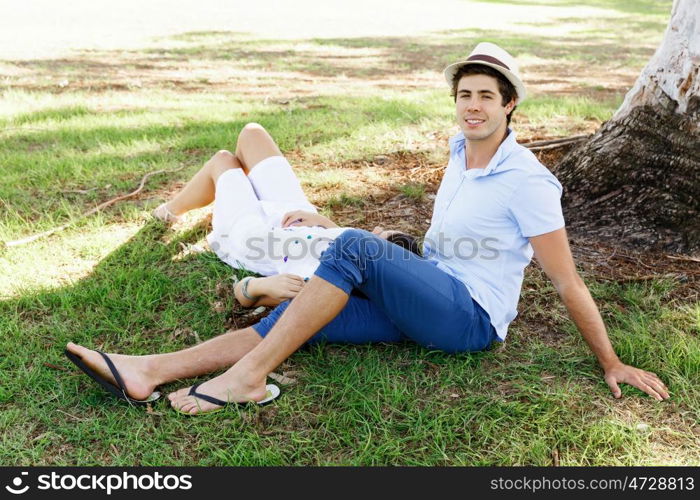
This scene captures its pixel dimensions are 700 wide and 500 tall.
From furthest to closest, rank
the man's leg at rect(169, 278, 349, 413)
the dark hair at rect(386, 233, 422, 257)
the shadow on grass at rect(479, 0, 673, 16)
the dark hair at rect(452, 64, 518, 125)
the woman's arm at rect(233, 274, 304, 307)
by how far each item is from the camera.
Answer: the shadow on grass at rect(479, 0, 673, 16) → the dark hair at rect(386, 233, 422, 257) → the woman's arm at rect(233, 274, 304, 307) → the dark hair at rect(452, 64, 518, 125) → the man's leg at rect(169, 278, 349, 413)

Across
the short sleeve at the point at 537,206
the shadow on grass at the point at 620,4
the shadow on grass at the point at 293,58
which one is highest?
the shadow on grass at the point at 620,4

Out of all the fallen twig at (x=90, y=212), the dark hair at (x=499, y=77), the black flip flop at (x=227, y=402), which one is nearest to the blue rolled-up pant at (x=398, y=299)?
the black flip flop at (x=227, y=402)

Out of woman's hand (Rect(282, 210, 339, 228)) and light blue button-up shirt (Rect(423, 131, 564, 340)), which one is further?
woman's hand (Rect(282, 210, 339, 228))

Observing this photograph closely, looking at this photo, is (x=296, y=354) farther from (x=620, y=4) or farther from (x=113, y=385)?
(x=620, y=4)

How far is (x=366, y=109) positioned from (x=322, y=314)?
4.64 m

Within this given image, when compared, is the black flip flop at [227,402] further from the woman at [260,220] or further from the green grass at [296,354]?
the woman at [260,220]

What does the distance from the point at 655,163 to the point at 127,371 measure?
3.16m

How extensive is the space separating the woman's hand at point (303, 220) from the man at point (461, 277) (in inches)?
28.4

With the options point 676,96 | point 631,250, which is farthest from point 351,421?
point 676,96

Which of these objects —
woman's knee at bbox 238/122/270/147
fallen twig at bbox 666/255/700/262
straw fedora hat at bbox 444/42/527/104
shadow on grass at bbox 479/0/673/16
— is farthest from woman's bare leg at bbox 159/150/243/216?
shadow on grass at bbox 479/0/673/16

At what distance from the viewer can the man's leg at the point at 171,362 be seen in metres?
2.74

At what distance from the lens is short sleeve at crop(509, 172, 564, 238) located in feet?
8.52

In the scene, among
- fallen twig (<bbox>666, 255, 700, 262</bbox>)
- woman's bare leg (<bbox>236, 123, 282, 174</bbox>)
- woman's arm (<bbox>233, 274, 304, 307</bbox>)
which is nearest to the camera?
woman's arm (<bbox>233, 274, 304, 307</bbox>)

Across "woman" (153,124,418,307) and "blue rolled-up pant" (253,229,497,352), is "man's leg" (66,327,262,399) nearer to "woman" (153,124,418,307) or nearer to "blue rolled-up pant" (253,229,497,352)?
"blue rolled-up pant" (253,229,497,352)
